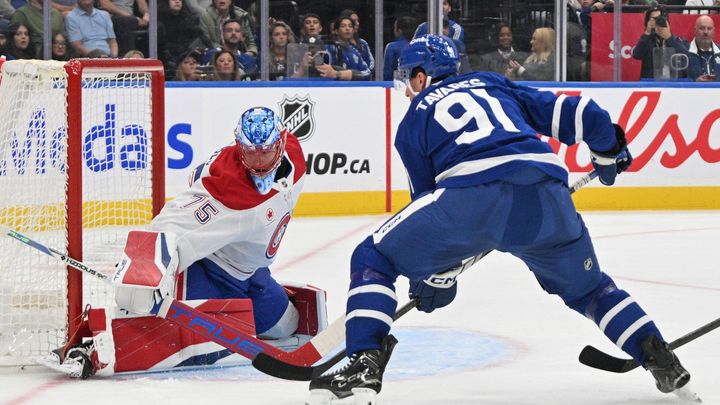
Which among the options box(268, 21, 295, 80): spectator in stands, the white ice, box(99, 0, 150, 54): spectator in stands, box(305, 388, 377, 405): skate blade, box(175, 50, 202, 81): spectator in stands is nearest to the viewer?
box(305, 388, 377, 405): skate blade

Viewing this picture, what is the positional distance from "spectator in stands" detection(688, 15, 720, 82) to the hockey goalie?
5.08 meters

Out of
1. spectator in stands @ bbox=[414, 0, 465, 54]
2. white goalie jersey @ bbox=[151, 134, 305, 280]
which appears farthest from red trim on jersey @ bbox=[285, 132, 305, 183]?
spectator in stands @ bbox=[414, 0, 465, 54]

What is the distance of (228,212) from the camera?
361 centimetres

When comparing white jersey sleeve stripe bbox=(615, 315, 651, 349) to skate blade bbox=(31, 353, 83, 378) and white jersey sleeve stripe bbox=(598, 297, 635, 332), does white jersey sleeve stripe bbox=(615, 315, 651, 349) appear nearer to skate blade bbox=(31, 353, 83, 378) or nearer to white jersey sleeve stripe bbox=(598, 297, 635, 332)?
white jersey sleeve stripe bbox=(598, 297, 635, 332)

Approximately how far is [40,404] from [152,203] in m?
0.91

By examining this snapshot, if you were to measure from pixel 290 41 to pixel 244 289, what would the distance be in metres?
4.20

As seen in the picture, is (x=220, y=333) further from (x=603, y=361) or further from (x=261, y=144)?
(x=603, y=361)

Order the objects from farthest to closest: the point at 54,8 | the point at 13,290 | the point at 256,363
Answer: the point at 54,8 → the point at 13,290 → the point at 256,363

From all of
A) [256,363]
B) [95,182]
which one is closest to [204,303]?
[256,363]

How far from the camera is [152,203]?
4.00 meters

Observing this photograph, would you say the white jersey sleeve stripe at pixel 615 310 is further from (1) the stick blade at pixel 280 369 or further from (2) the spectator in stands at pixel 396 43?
(2) the spectator in stands at pixel 396 43

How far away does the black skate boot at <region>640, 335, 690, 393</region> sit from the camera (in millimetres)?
3178

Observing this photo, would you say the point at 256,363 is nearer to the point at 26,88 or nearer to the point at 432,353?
the point at 432,353

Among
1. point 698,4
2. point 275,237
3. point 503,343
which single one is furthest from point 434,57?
point 698,4
